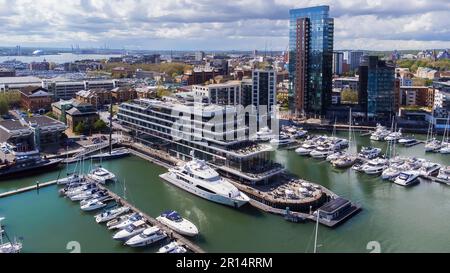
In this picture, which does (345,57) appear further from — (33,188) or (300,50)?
(33,188)

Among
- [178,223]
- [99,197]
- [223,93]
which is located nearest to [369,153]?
[178,223]

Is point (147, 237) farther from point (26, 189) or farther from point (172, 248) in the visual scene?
point (26, 189)

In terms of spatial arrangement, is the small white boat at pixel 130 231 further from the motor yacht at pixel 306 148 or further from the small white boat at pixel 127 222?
the motor yacht at pixel 306 148

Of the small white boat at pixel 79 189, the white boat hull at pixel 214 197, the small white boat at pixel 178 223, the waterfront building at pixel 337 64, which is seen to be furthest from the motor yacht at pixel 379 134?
the waterfront building at pixel 337 64

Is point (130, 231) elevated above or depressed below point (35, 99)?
below

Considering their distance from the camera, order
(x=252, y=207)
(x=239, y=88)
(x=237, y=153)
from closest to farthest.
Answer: (x=252, y=207)
(x=237, y=153)
(x=239, y=88)
